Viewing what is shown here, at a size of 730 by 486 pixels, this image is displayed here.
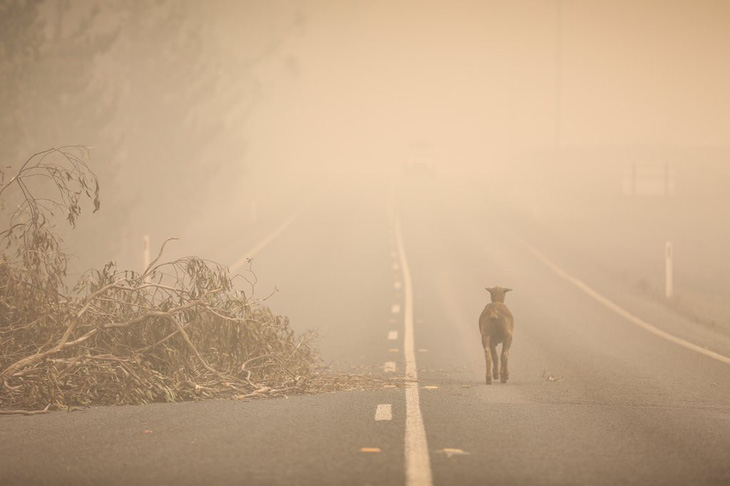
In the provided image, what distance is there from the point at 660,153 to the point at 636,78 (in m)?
62.6

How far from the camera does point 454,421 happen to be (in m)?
9.43

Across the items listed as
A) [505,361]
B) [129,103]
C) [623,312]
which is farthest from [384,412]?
[129,103]

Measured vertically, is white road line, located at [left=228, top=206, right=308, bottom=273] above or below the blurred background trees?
below

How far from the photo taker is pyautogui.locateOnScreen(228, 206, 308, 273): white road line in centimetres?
3236

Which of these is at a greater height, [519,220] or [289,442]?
[519,220]

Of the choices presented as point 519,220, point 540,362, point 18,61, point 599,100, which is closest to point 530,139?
point 599,100

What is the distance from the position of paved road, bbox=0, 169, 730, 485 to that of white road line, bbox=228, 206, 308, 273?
849 cm

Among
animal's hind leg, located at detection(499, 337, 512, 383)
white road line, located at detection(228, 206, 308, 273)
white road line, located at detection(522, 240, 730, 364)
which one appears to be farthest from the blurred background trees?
white road line, located at detection(522, 240, 730, 364)

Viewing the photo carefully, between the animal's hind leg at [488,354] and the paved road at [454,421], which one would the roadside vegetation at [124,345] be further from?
the animal's hind leg at [488,354]

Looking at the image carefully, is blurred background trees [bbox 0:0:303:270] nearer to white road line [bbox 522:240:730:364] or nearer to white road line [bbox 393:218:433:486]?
white road line [bbox 393:218:433:486]

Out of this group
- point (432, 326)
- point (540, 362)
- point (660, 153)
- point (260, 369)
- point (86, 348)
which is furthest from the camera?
point (660, 153)

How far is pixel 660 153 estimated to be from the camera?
255ft

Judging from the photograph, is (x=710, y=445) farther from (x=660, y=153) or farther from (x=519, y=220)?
(x=660, y=153)

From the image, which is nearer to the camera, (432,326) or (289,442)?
(289,442)
